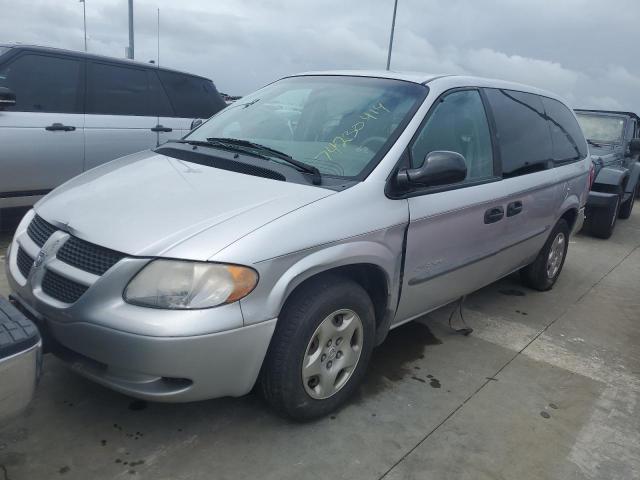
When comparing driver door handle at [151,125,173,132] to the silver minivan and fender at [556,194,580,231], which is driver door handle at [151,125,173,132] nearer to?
the silver minivan

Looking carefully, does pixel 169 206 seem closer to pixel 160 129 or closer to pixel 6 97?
pixel 6 97

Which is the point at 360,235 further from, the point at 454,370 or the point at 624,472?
the point at 624,472

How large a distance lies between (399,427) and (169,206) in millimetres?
1506

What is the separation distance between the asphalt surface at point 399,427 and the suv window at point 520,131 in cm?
126

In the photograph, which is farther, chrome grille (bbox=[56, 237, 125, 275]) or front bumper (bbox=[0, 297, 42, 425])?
chrome grille (bbox=[56, 237, 125, 275])

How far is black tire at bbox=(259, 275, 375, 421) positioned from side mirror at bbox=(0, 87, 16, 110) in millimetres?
3327

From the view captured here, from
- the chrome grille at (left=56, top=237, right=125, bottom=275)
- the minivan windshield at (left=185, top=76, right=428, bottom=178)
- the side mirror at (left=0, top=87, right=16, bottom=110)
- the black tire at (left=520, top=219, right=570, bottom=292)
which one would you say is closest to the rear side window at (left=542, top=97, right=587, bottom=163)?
the black tire at (left=520, top=219, right=570, bottom=292)

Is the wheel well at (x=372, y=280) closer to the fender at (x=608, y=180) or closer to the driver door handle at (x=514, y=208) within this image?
the driver door handle at (x=514, y=208)

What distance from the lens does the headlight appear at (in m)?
2.11

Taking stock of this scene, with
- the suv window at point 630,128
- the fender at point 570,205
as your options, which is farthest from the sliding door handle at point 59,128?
the suv window at point 630,128

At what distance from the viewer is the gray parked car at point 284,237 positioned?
2.12 meters

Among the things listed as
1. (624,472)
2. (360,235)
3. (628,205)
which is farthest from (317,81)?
(628,205)

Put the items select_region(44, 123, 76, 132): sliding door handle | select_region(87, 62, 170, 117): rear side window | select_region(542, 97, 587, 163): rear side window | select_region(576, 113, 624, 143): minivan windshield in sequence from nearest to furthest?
select_region(542, 97, 587, 163): rear side window < select_region(44, 123, 76, 132): sliding door handle < select_region(87, 62, 170, 117): rear side window < select_region(576, 113, 624, 143): minivan windshield

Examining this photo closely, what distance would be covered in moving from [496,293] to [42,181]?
4170 mm
